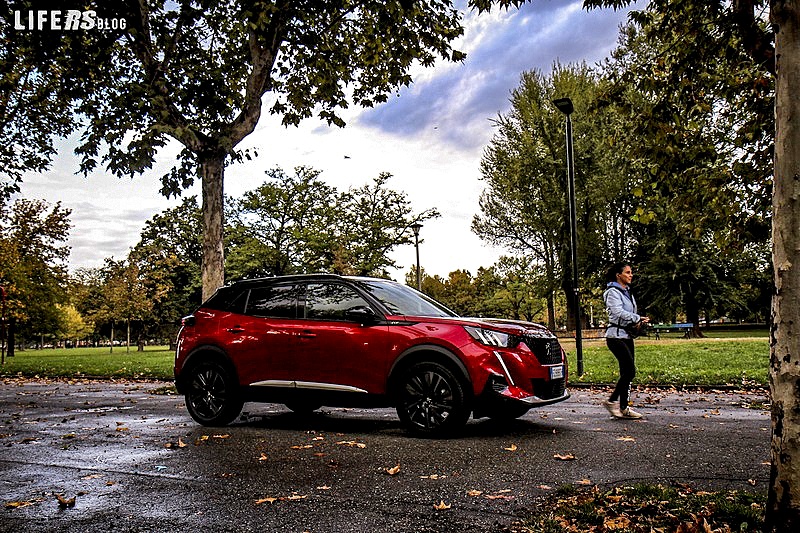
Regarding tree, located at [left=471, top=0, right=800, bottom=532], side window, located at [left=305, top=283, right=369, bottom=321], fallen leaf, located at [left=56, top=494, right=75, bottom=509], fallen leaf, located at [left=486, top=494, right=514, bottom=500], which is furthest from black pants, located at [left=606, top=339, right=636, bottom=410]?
fallen leaf, located at [left=56, top=494, right=75, bottom=509]

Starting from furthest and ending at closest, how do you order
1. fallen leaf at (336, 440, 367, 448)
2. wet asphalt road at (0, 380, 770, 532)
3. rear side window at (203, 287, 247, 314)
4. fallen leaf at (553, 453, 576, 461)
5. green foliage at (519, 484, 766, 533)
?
rear side window at (203, 287, 247, 314)
fallen leaf at (336, 440, 367, 448)
fallen leaf at (553, 453, 576, 461)
wet asphalt road at (0, 380, 770, 532)
green foliage at (519, 484, 766, 533)

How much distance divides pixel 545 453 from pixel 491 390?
3.08ft

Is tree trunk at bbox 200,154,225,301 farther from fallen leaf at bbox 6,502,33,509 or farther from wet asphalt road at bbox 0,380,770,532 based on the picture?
fallen leaf at bbox 6,502,33,509

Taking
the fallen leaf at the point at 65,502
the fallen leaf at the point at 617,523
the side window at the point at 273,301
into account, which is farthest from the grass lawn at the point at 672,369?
the fallen leaf at the point at 65,502

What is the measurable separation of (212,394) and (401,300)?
2808 mm

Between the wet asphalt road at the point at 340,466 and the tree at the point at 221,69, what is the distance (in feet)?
20.6

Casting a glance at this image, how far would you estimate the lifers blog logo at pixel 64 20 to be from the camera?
42.5ft

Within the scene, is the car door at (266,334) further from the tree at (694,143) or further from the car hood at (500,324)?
the tree at (694,143)

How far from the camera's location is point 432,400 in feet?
23.9

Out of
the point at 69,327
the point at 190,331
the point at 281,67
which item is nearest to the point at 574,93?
the point at 281,67

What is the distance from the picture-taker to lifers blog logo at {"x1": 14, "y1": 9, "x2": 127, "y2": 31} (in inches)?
510

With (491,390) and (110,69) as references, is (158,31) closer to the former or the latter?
(110,69)

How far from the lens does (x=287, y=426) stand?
8.55 m

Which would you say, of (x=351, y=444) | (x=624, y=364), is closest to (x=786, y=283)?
(x=351, y=444)
